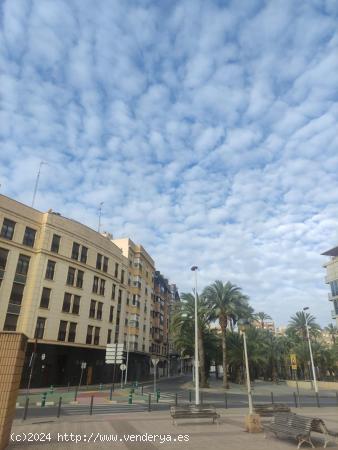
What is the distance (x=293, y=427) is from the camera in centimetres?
1074

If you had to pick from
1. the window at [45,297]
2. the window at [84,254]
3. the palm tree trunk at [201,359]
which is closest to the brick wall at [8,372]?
the window at [45,297]

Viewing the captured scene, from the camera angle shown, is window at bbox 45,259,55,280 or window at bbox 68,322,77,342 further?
window at bbox 68,322,77,342

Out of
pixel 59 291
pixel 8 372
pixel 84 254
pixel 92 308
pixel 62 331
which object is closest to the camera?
pixel 8 372

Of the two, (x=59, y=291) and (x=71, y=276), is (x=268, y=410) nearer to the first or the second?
(x=59, y=291)

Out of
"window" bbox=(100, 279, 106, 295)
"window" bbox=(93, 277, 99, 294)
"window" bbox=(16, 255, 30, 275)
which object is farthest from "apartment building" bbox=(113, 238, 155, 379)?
"window" bbox=(16, 255, 30, 275)

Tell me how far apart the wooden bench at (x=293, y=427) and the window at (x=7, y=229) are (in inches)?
1368

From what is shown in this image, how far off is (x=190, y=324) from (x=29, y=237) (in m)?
23.7

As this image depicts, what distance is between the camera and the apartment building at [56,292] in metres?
38.5

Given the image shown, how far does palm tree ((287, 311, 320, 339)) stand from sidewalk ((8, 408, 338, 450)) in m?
55.4

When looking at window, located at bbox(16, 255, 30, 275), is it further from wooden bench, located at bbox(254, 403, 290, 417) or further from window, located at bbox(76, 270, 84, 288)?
wooden bench, located at bbox(254, 403, 290, 417)

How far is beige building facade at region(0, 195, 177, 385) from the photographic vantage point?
127 feet

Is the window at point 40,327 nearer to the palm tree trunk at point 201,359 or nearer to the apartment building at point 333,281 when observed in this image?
the palm tree trunk at point 201,359

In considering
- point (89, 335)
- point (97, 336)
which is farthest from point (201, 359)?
point (89, 335)

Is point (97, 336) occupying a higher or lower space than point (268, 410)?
higher
